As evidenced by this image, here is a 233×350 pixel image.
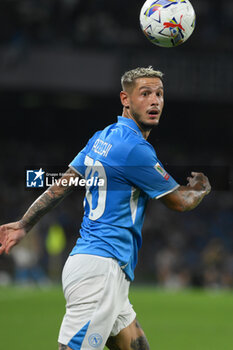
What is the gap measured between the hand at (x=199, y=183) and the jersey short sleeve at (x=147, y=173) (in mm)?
274

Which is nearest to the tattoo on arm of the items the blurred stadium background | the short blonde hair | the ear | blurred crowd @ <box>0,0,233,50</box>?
the ear

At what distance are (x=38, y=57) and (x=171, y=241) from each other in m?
6.60

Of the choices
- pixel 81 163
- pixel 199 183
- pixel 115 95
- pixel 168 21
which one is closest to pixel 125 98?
pixel 81 163

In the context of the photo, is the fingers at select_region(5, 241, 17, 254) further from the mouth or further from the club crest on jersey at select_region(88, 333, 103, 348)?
the mouth

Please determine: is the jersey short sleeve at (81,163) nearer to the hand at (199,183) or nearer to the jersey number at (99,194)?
the jersey number at (99,194)

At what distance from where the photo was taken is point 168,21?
18.2ft

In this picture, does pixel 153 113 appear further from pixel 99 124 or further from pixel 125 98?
pixel 99 124

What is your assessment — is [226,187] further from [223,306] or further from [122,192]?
[223,306]

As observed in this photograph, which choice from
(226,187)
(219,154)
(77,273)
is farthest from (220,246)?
(77,273)

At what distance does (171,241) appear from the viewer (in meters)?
21.5

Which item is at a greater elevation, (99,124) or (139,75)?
(99,124)

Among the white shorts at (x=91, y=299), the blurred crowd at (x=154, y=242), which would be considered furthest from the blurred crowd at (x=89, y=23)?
the white shorts at (x=91, y=299)

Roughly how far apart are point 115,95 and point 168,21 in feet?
54.9

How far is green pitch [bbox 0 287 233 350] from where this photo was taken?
957 centimetres
